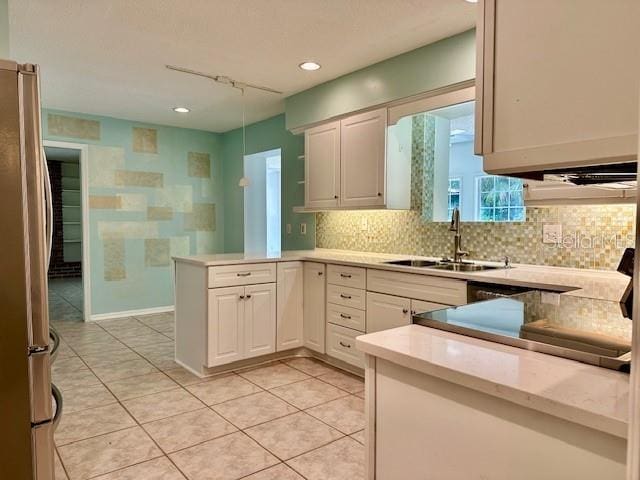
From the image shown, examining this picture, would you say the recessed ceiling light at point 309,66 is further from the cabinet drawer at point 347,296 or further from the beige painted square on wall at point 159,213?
the beige painted square on wall at point 159,213

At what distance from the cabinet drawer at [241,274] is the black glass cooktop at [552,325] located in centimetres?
219

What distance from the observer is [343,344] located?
3.44m

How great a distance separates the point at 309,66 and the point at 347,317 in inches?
79.1

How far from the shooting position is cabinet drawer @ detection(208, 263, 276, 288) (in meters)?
3.26

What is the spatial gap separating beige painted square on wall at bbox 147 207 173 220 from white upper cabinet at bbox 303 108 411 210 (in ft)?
7.95

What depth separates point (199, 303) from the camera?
3.32 m

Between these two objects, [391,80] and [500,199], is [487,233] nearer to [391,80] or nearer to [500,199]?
[500,199]

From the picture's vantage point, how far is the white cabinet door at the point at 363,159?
344cm

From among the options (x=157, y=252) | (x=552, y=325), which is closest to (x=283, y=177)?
(x=157, y=252)

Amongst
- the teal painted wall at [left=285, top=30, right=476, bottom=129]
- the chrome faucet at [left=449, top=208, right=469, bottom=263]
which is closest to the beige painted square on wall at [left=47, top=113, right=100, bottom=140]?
the teal painted wall at [left=285, top=30, right=476, bottom=129]

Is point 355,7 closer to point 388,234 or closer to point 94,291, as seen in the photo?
point 388,234

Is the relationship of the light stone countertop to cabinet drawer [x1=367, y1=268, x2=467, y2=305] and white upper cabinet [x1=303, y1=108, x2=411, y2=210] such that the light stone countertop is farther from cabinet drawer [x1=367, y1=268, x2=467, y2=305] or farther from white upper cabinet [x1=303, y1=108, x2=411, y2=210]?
white upper cabinet [x1=303, y1=108, x2=411, y2=210]

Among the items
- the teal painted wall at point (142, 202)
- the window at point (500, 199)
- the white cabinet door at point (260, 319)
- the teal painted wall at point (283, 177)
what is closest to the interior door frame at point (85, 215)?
the teal painted wall at point (142, 202)

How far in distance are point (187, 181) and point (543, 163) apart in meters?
5.57
